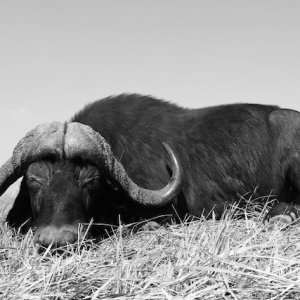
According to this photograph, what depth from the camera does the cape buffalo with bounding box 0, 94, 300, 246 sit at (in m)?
4.43

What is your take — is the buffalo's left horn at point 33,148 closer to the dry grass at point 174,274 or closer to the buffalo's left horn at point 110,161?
the buffalo's left horn at point 110,161

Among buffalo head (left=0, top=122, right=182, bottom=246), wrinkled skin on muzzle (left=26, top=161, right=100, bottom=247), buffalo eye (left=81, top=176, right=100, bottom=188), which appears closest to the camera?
wrinkled skin on muzzle (left=26, top=161, right=100, bottom=247)

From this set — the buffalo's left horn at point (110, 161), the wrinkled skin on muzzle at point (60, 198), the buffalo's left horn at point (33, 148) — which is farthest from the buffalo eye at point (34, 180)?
the buffalo's left horn at point (110, 161)

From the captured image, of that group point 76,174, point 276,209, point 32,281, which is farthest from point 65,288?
point 276,209

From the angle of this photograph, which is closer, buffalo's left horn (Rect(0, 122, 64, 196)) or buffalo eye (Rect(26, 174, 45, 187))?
buffalo eye (Rect(26, 174, 45, 187))

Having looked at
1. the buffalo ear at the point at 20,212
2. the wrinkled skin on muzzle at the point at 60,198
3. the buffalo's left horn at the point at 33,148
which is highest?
the buffalo's left horn at the point at 33,148

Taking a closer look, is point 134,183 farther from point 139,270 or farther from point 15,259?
point 139,270

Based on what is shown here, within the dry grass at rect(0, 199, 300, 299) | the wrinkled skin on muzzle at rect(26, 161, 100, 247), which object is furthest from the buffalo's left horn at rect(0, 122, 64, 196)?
the dry grass at rect(0, 199, 300, 299)

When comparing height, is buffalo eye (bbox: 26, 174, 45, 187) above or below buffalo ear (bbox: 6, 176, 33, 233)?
above

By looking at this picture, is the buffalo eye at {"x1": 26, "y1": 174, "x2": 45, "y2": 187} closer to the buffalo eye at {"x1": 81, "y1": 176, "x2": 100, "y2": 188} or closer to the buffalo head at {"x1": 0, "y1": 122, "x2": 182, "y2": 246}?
the buffalo head at {"x1": 0, "y1": 122, "x2": 182, "y2": 246}

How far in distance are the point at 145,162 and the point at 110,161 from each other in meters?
0.64

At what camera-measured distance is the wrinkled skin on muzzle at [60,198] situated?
152 inches

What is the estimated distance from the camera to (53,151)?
450cm

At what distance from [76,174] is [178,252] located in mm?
1704
